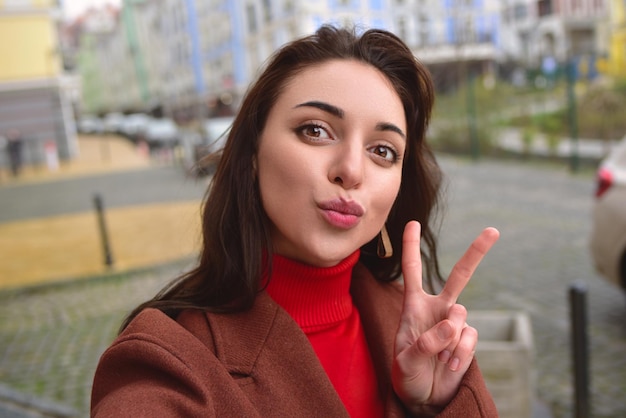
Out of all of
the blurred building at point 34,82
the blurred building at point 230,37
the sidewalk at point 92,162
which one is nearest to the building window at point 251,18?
the blurred building at point 230,37

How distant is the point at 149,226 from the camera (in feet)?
31.4

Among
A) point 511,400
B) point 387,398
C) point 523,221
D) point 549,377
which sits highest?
point 387,398

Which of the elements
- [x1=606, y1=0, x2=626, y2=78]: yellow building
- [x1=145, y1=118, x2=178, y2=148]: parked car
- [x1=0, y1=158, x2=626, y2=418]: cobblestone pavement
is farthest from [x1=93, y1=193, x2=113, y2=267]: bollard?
[x1=145, y1=118, x2=178, y2=148]: parked car

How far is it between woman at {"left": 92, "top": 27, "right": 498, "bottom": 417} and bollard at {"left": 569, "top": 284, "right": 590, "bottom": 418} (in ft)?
5.59

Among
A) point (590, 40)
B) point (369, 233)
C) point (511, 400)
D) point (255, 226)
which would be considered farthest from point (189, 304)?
point (590, 40)

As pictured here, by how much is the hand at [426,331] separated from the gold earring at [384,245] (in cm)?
13

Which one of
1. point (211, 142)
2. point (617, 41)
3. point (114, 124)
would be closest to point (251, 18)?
point (211, 142)

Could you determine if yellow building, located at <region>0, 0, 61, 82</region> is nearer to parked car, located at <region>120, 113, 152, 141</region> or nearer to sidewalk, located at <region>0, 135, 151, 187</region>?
sidewalk, located at <region>0, 135, 151, 187</region>

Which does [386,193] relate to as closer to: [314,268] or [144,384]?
[314,268]

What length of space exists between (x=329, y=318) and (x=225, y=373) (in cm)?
27

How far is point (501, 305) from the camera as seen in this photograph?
5.00m

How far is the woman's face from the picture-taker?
3.71 ft

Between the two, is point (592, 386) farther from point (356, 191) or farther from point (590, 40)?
point (590, 40)

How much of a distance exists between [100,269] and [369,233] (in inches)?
258
